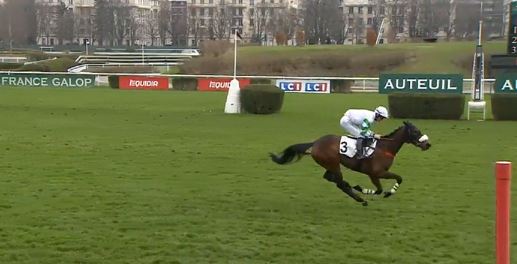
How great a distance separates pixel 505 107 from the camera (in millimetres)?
22156

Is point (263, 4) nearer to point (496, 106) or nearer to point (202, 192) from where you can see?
point (496, 106)

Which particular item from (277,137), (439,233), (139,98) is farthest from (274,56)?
(439,233)

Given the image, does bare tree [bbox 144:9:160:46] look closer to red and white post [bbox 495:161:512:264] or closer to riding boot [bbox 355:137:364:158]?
riding boot [bbox 355:137:364:158]

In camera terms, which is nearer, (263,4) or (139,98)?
(139,98)

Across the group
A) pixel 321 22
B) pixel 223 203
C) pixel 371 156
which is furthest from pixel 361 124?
pixel 321 22

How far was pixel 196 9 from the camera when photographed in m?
128

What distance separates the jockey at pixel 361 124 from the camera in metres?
8.14

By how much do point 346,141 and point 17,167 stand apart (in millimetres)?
5998

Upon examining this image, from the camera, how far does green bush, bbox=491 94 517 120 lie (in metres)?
22.1

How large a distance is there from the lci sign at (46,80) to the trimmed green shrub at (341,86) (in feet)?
51.0

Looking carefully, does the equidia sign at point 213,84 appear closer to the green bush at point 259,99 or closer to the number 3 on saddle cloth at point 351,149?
the green bush at point 259,99

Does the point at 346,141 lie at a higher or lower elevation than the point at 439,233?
higher

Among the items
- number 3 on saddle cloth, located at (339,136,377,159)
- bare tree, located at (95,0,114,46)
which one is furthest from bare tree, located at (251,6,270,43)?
number 3 on saddle cloth, located at (339,136,377,159)

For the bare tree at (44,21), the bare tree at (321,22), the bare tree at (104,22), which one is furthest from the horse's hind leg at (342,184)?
the bare tree at (44,21)
